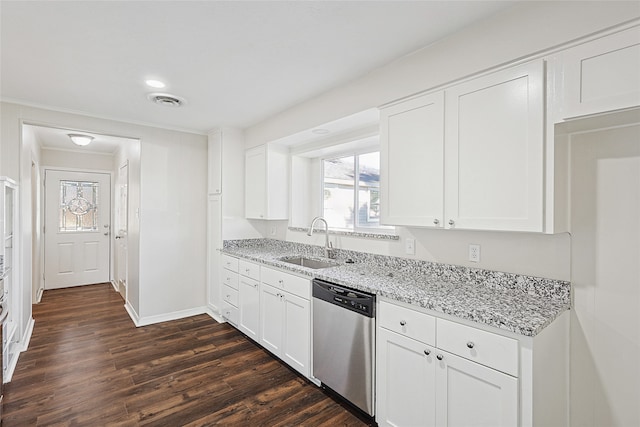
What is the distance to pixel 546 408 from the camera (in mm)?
1450

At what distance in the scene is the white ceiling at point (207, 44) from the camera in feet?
5.54

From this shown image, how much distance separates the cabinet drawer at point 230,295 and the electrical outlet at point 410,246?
6.67ft

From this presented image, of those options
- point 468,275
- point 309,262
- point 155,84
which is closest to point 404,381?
point 468,275

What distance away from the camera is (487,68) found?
1744 millimetres

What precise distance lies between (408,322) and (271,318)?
5.11 ft

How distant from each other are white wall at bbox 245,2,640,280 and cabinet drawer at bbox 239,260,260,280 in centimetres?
120

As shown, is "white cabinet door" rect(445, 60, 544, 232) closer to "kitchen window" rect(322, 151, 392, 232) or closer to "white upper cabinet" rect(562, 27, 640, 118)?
"white upper cabinet" rect(562, 27, 640, 118)

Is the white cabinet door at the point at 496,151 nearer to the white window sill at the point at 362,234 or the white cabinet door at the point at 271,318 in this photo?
the white window sill at the point at 362,234

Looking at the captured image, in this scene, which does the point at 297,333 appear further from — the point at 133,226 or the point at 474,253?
the point at 133,226

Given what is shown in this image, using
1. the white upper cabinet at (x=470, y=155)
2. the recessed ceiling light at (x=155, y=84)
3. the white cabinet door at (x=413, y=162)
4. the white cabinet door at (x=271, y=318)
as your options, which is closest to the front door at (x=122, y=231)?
the recessed ceiling light at (x=155, y=84)

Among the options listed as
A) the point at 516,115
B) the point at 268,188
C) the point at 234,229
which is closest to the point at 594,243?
the point at 516,115

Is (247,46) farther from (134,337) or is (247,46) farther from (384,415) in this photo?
(134,337)

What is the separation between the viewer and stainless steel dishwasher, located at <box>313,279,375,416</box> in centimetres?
201

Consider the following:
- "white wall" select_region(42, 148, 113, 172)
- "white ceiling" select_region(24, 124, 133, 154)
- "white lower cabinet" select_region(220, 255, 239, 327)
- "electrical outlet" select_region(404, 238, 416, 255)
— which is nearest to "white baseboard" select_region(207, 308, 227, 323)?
"white lower cabinet" select_region(220, 255, 239, 327)
